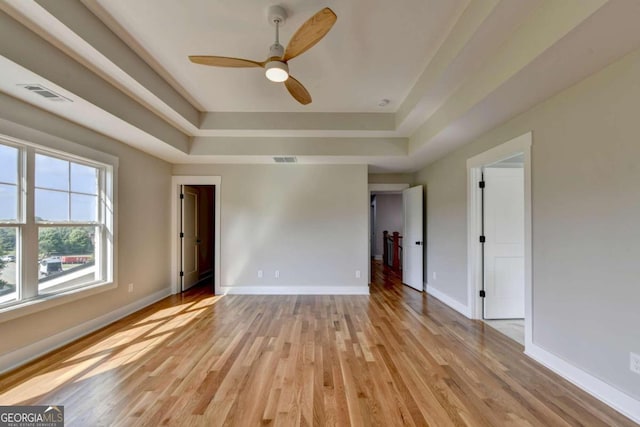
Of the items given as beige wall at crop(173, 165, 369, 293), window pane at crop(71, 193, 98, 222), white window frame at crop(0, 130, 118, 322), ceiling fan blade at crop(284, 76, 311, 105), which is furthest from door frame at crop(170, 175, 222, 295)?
ceiling fan blade at crop(284, 76, 311, 105)

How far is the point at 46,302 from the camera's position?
262 cm

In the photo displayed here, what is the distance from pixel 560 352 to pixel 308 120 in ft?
12.6

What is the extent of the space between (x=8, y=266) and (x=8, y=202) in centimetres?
58

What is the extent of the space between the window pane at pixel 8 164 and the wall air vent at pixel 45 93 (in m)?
0.60

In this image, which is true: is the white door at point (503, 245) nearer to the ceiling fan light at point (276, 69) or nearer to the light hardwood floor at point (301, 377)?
the light hardwood floor at point (301, 377)

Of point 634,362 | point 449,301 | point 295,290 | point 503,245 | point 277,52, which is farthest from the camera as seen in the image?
point 295,290

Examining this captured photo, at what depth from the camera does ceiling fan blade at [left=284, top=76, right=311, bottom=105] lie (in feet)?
8.15

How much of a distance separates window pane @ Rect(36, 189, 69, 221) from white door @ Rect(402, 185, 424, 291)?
17.2 feet

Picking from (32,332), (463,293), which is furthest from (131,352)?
(463,293)

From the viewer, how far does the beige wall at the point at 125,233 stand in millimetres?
2459

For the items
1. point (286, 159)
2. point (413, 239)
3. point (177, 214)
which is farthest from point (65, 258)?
point (413, 239)

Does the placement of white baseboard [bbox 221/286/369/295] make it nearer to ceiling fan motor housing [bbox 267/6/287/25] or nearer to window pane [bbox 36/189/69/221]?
window pane [bbox 36/189/69/221]

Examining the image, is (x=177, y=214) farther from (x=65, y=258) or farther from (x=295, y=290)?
(x=295, y=290)

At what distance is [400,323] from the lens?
3467 millimetres
